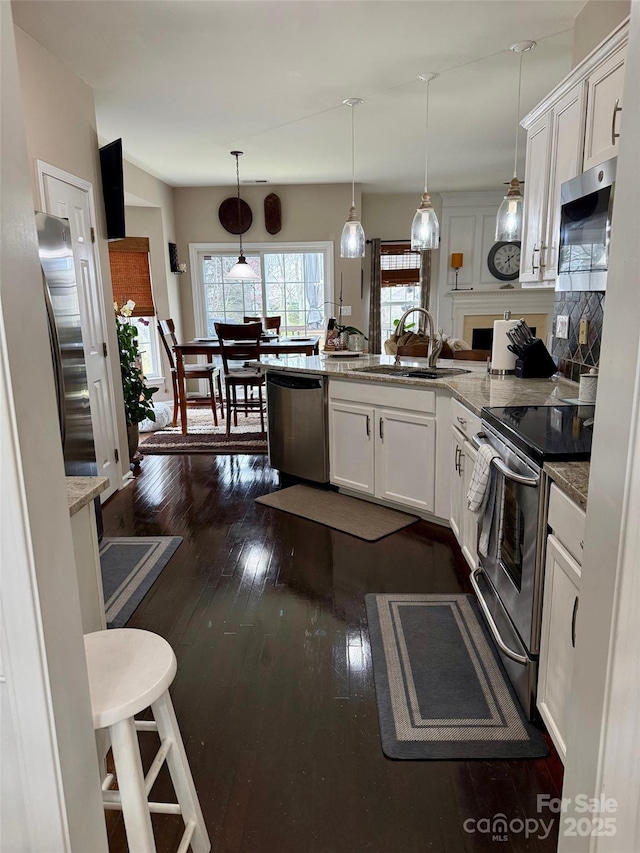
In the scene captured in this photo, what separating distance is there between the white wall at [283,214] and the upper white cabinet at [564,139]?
4.54 metres

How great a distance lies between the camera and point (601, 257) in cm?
211

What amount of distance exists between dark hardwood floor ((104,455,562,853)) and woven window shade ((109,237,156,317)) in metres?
4.02

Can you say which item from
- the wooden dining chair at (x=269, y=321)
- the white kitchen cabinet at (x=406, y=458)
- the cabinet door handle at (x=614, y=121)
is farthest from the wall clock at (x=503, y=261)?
the cabinet door handle at (x=614, y=121)

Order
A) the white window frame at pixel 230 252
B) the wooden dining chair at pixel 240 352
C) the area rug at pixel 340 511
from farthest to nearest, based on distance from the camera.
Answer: the white window frame at pixel 230 252 → the wooden dining chair at pixel 240 352 → the area rug at pixel 340 511

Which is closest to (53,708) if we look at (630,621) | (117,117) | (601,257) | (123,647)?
(123,647)

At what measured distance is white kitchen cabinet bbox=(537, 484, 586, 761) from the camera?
1.37m

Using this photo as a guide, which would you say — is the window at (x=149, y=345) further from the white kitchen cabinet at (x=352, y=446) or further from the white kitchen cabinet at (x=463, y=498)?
the white kitchen cabinet at (x=463, y=498)

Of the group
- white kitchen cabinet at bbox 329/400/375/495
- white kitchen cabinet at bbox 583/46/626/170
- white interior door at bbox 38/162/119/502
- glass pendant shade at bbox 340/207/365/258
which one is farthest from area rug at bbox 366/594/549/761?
glass pendant shade at bbox 340/207/365/258

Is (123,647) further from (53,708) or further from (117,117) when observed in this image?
(117,117)

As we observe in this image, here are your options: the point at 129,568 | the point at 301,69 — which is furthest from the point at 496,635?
→ the point at 301,69

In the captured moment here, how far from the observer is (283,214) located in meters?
7.22

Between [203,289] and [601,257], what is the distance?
6.03m

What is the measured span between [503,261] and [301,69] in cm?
505

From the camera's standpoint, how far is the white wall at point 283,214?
7.15m
